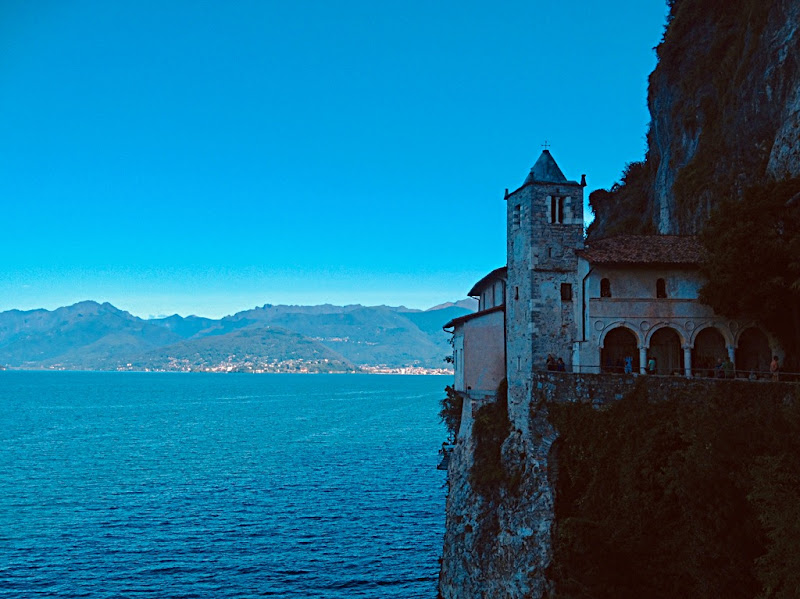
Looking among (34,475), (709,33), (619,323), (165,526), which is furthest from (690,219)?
(34,475)

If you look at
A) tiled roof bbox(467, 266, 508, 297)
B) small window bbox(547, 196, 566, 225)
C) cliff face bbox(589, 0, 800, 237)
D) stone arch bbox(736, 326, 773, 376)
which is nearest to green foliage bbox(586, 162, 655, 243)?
cliff face bbox(589, 0, 800, 237)

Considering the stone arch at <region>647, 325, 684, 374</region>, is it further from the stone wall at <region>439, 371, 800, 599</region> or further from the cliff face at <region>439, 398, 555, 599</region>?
the cliff face at <region>439, 398, 555, 599</region>

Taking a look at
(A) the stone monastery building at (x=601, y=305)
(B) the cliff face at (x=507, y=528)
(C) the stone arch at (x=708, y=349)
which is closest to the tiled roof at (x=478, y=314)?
(A) the stone monastery building at (x=601, y=305)

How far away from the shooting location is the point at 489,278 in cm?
4512

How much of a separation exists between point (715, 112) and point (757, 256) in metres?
25.3

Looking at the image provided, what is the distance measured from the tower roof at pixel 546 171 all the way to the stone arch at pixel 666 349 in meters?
9.69

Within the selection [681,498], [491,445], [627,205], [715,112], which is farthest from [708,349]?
[627,205]

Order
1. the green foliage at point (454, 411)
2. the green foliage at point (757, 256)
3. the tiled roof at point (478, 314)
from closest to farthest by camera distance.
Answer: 1. the green foliage at point (757, 256)
2. the tiled roof at point (478, 314)
3. the green foliage at point (454, 411)

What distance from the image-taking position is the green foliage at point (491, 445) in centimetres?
3506

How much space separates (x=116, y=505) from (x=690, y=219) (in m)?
51.4

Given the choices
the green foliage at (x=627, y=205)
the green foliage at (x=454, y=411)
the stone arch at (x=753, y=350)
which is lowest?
the green foliage at (x=454, y=411)

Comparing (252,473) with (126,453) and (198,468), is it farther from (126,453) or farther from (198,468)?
(126,453)

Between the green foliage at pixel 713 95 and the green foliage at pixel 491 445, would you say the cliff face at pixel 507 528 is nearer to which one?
the green foliage at pixel 491 445

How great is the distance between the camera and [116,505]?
55.5m
